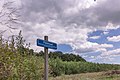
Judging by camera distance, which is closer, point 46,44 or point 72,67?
point 46,44

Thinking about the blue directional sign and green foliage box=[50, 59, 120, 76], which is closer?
the blue directional sign

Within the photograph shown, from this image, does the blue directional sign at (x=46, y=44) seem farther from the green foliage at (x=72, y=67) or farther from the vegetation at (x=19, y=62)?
the green foliage at (x=72, y=67)

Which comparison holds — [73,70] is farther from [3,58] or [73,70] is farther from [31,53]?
[3,58]

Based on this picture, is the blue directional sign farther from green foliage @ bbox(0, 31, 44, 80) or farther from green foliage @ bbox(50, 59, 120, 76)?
green foliage @ bbox(50, 59, 120, 76)

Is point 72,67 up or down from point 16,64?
up

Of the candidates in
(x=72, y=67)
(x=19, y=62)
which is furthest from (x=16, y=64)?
(x=72, y=67)

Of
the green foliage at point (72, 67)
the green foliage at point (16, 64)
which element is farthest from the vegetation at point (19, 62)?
the green foliage at point (72, 67)

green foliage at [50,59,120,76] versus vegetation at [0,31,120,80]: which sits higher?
green foliage at [50,59,120,76]

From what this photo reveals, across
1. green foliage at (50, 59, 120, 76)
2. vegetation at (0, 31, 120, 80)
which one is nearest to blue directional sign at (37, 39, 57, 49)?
vegetation at (0, 31, 120, 80)

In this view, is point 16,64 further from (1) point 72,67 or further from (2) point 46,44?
(1) point 72,67

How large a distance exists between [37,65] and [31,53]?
0.90m

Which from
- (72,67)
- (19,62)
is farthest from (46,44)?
(72,67)

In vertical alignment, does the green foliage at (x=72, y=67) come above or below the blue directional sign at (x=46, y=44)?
above

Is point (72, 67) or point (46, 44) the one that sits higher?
point (72, 67)
